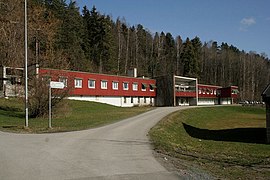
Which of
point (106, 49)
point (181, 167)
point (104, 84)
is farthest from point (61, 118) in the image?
point (106, 49)

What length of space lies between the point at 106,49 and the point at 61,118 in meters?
50.4

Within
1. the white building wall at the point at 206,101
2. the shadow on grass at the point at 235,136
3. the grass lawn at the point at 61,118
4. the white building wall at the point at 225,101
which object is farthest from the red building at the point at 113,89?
the white building wall at the point at 225,101

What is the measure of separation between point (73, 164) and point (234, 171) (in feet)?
16.1

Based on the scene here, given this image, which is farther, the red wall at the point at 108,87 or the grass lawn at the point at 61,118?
the red wall at the point at 108,87

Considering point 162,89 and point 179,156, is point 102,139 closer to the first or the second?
point 179,156

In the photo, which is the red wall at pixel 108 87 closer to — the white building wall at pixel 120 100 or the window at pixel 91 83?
the window at pixel 91 83

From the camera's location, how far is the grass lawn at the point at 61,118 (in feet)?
69.7

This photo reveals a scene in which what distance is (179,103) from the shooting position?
229 feet

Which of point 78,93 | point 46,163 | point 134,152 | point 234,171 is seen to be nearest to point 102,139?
point 134,152

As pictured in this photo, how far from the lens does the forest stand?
43594 millimetres

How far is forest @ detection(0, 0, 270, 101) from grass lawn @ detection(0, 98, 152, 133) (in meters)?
4.86

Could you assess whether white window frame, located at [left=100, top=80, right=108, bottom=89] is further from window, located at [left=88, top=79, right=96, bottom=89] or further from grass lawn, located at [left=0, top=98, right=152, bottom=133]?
grass lawn, located at [left=0, top=98, right=152, bottom=133]

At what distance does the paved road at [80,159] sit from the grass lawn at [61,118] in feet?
19.1

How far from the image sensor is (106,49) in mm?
77562
